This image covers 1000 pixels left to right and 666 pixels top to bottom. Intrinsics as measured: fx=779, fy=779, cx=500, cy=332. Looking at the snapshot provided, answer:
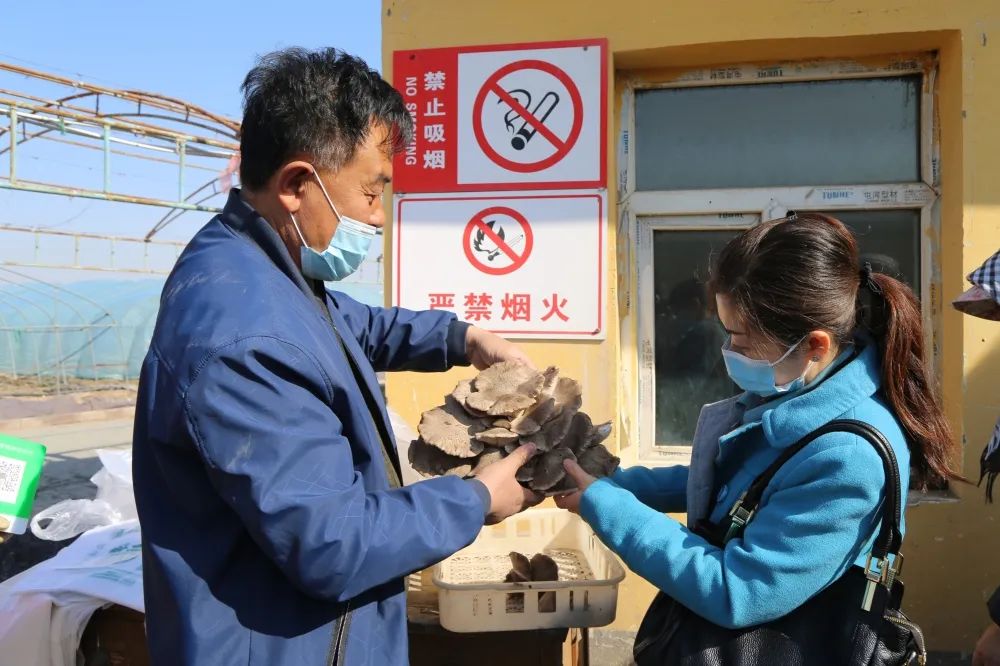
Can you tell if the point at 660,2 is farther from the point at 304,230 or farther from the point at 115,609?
the point at 115,609

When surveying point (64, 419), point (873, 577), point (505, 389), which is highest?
point (505, 389)

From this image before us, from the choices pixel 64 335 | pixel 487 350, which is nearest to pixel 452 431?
pixel 487 350

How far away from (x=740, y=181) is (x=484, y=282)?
138 cm

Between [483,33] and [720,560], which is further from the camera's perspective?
[483,33]

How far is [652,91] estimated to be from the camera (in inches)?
157

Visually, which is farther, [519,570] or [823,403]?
[519,570]

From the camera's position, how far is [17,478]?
289 cm

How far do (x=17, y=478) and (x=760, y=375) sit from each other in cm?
267

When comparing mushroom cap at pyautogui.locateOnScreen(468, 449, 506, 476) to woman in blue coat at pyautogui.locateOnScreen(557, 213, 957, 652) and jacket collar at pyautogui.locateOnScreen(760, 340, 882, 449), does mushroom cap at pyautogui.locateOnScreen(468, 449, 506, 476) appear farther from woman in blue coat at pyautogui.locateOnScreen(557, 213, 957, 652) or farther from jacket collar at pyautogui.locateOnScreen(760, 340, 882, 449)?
jacket collar at pyautogui.locateOnScreen(760, 340, 882, 449)

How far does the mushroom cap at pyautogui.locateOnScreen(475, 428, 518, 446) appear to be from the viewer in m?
2.05

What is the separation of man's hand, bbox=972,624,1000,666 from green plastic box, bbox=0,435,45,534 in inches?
121

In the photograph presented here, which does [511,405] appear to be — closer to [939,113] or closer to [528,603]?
[528,603]

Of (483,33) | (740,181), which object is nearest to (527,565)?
(740,181)

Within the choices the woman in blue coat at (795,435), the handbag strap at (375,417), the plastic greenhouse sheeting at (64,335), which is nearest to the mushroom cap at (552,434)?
the woman in blue coat at (795,435)
